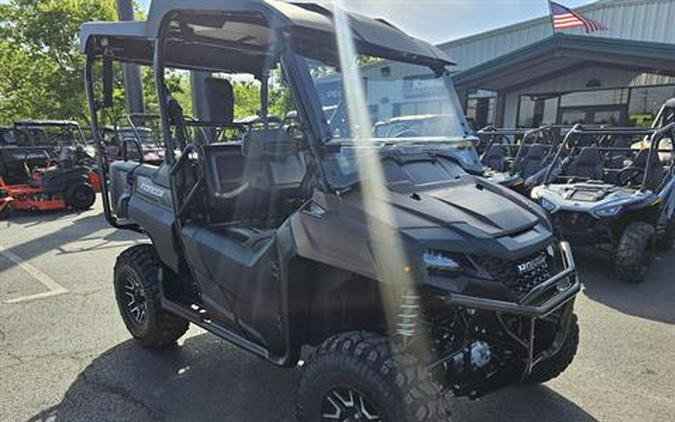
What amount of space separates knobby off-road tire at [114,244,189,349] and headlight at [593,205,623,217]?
15.1 ft

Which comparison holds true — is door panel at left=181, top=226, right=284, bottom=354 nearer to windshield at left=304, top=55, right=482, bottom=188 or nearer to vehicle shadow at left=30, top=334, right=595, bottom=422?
vehicle shadow at left=30, top=334, right=595, bottom=422

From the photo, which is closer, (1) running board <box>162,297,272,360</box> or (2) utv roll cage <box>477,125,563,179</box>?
(1) running board <box>162,297,272,360</box>

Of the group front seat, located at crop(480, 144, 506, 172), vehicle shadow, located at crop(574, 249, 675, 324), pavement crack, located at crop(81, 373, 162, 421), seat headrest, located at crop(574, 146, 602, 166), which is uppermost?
seat headrest, located at crop(574, 146, 602, 166)

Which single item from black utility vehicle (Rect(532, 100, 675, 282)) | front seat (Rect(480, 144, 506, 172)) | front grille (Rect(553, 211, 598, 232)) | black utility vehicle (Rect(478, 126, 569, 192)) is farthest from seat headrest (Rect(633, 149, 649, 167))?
front seat (Rect(480, 144, 506, 172))

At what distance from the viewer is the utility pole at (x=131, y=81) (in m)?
11.2

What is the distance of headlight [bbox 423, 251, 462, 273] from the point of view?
2020 millimetres

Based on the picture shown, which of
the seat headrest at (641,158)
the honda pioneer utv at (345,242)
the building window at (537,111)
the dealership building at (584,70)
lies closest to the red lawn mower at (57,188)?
the honda pioneer utv at (345,242)

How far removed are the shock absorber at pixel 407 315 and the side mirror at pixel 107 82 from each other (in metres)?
2.79

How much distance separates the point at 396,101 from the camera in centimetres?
303

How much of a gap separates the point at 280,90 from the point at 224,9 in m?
0.50

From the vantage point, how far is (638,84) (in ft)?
45.6

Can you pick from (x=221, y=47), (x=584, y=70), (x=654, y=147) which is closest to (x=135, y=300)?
(x=221, y=47)

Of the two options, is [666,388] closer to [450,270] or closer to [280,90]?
[450,270]

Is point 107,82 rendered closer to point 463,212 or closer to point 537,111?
point 463,212
